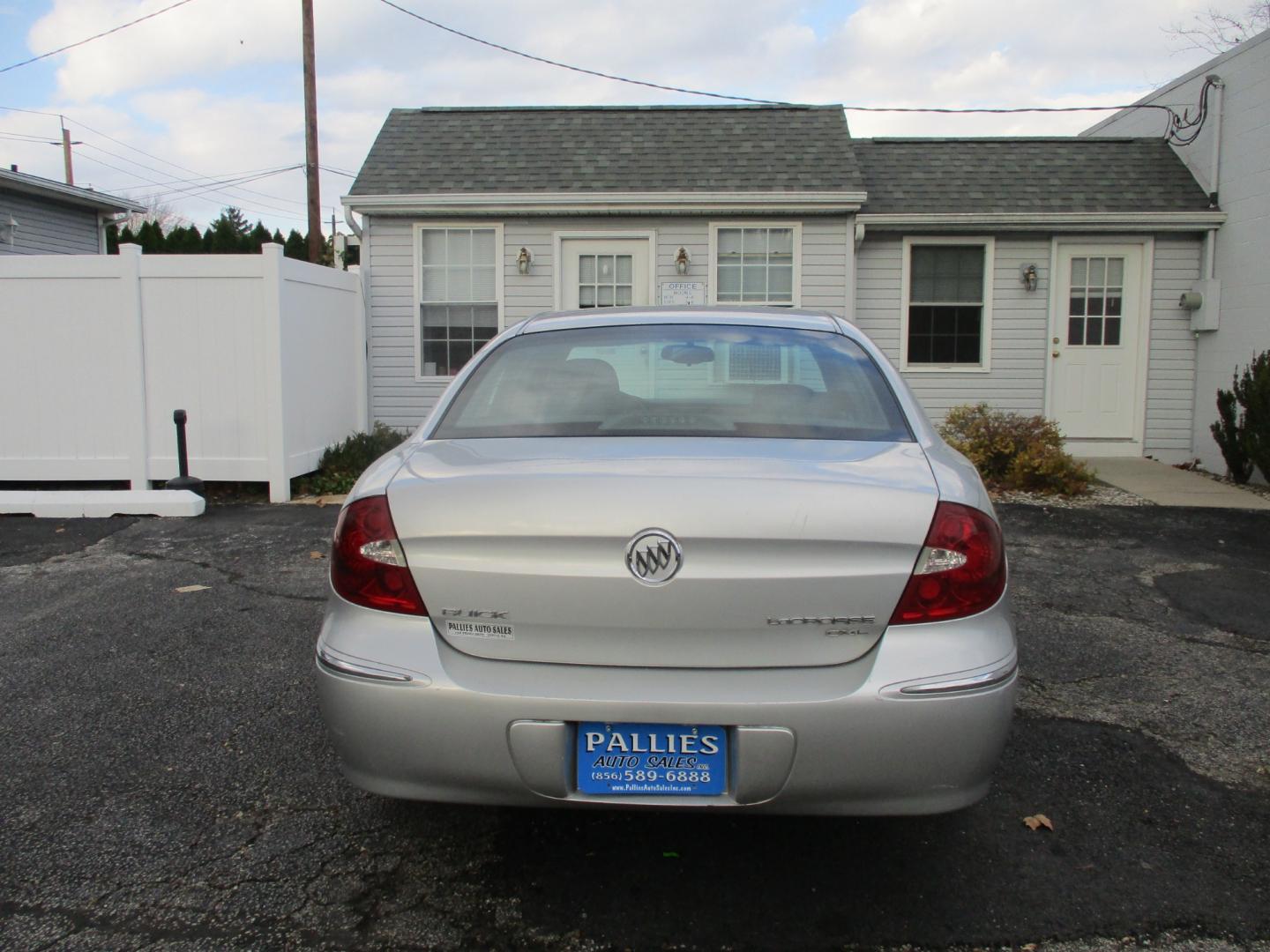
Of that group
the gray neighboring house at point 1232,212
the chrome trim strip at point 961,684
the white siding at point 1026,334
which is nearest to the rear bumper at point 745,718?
the chrome trim strip at point 961,684

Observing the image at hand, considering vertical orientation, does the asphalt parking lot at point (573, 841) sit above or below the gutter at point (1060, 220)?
below

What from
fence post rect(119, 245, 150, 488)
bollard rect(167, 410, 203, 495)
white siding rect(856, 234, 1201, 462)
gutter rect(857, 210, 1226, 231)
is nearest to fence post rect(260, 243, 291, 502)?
bollard rect(167, 410, 203, 495)

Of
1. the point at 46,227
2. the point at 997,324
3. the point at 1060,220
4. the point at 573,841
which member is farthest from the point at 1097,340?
the point at 46,227

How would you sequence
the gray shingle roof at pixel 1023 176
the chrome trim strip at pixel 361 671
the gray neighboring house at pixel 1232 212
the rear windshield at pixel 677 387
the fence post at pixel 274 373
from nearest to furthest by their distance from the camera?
the chrome trim strip at pixel 361 671
the rear windshield at pixel 677 387
the fence post at pixel 274 373
the gray neighboring house at pixel 1232 212
the gray shingle roof at pixel 1023 176

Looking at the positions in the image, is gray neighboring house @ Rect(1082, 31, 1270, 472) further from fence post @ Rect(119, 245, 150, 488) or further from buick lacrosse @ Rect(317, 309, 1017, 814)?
fence post @ Rect(119, 245, 150, 488)

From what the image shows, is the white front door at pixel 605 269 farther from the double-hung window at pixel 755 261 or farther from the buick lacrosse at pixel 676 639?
the buick lacrosse at pixel 676 639

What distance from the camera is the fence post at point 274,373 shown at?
8.41 meters

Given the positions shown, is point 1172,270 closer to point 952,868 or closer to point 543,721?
point 952,868

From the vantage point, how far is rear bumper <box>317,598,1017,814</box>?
87.7 inches

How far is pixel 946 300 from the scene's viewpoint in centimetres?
1137

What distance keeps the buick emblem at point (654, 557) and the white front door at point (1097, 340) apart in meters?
10.2

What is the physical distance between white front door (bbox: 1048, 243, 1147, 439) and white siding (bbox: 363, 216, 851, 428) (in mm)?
2552

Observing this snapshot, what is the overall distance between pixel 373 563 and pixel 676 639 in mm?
742

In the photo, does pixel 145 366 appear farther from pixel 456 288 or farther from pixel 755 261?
pixel 755 261
